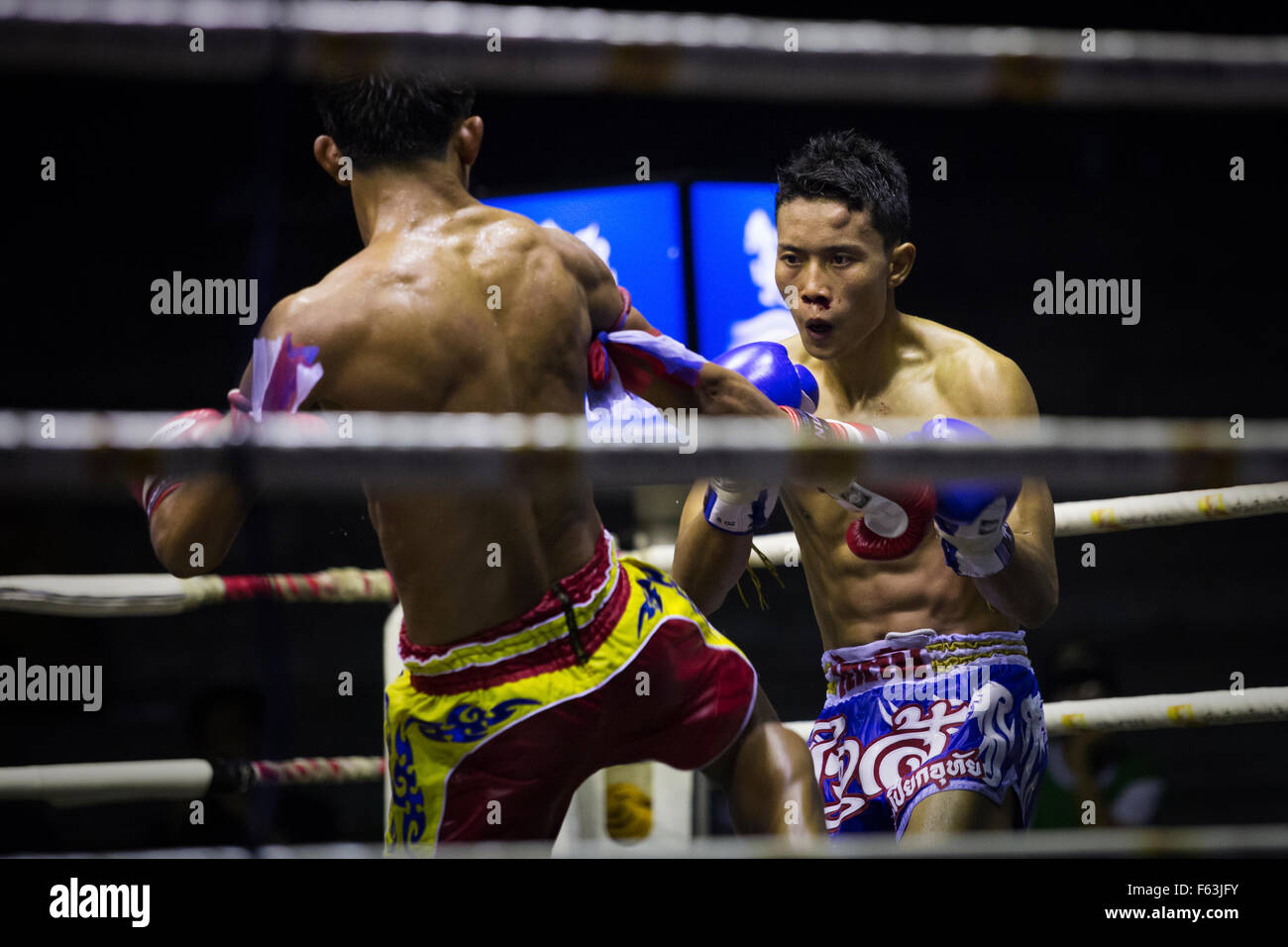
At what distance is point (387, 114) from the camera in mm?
1332

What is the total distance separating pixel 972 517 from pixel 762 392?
273mm

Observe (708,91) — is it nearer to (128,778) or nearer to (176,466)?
(176,466)

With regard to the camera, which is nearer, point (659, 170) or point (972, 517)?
point (972, 517)

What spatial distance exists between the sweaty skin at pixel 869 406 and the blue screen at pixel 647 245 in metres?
1.22

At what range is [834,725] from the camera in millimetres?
1833

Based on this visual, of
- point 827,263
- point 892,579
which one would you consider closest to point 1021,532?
point 892,579

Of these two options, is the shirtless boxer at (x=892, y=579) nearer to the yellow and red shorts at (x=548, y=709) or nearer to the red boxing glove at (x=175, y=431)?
the yellow and red shorts at (x=548, y=709)

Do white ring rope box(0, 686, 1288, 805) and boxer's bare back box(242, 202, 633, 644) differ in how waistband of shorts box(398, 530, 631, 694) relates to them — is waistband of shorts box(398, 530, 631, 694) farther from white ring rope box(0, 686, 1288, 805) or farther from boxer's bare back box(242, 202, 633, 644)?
white ring rope box(0, 686, 1288, 805)

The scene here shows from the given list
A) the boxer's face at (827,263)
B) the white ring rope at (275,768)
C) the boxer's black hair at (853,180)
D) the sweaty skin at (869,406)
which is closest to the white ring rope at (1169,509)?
the sweaty skin at (869,406)

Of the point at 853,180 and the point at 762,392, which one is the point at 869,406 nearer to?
the point at 853,180

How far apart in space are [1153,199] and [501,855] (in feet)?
17.6

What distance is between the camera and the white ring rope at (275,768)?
168 centimetres

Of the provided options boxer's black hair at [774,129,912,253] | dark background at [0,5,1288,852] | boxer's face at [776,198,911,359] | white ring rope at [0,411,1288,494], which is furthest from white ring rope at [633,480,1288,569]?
dark background at [0,5,1288,852]
